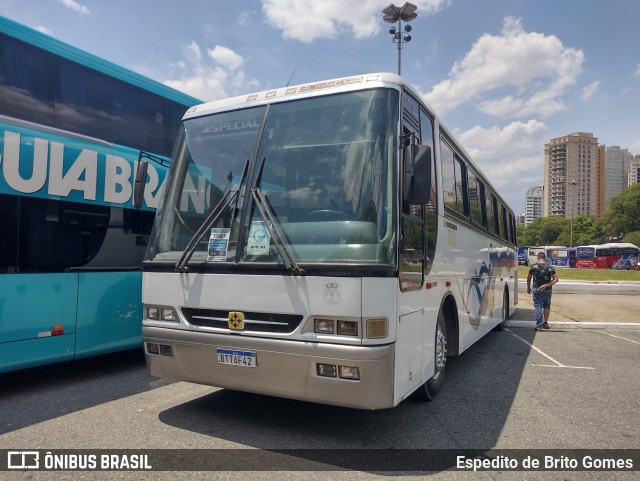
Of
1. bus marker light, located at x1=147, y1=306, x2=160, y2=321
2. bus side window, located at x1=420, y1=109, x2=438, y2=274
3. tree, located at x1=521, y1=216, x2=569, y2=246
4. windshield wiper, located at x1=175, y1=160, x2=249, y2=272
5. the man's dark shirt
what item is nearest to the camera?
windshield wiper, located at x1=175, y1=160, x2=249, y2=272

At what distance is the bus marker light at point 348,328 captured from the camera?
3809mm

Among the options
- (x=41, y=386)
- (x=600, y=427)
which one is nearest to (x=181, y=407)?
(x=41, y=386)

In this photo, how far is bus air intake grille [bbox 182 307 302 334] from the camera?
405cm

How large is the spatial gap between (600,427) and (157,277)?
4.59 metres

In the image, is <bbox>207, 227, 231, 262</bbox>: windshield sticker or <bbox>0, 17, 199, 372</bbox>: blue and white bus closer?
<bbox>207, 227, 231, 262</bbox>: windshield sticker

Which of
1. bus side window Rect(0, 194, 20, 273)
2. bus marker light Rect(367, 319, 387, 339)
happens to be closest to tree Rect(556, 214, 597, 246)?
bus marker light Rect(367, 319, 387, 339)

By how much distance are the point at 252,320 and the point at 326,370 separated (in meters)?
0.78

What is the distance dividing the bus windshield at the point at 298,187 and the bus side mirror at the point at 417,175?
15 centimetres

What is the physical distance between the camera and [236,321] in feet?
13.9

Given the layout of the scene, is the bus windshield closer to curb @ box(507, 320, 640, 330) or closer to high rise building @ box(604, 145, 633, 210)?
curb @ box(507, 320, 640, 330)

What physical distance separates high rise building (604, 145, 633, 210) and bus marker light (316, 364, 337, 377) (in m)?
134

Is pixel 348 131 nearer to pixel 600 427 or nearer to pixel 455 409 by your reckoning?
pixel 455 409

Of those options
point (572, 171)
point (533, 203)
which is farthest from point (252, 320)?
point (533, 203)

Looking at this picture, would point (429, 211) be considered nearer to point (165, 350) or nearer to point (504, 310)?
point (165, 350)
